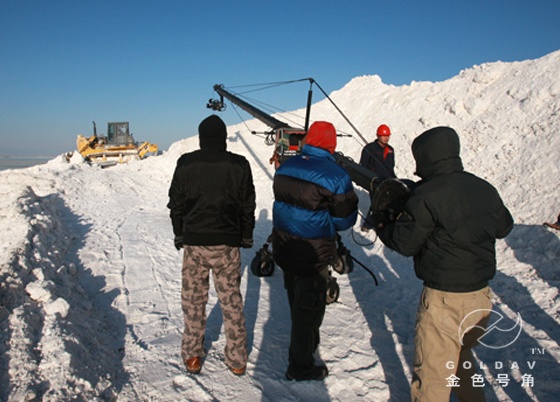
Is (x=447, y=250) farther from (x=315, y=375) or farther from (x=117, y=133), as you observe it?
(x=117, y=133)

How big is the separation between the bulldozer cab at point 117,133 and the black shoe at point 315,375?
24.8 metres

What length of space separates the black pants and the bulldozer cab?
2472 centimetres

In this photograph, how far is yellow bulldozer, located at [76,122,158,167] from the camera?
22609mm

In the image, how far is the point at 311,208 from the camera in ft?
9.39

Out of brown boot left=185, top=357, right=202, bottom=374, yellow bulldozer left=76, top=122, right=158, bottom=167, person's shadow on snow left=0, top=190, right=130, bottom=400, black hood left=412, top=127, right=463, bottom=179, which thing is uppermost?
yellow bulldozer left=76, top=122, right=158, bottom=167

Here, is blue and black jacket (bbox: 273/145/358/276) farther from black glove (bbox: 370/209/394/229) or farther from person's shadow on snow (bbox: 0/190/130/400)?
person's shadow on snow (bbox: 0/190/130/400)

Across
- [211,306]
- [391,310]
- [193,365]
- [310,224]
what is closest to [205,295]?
[193,365]

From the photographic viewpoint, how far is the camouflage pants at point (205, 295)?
304cm

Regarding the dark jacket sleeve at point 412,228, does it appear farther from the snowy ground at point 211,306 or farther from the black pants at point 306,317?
the snowy ground at point 211,306

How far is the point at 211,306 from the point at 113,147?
22.2 m

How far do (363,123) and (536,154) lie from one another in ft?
30.3

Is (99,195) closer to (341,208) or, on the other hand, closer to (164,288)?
(164,288)

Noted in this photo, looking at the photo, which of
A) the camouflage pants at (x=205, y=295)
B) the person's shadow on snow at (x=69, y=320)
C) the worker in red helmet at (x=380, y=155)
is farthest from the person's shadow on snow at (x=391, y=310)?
the person's shadow on snow at (x=69, y=320)

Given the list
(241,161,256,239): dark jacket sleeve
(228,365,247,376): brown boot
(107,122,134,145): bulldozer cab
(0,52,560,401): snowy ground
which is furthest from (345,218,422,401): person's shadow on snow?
(107,122,134,145): bulldozer cab
